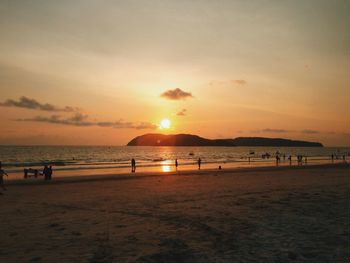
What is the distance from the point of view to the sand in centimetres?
804

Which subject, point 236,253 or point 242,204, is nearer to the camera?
point 236,253

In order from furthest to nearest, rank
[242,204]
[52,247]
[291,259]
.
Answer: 1. [242,204]
2. [52,247]
3. [291,259]

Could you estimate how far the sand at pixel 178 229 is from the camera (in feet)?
26.4

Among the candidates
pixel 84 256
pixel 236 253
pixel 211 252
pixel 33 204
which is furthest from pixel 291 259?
pixel 33 204

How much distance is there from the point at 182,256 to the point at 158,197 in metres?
9.86

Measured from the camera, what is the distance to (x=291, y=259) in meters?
7.62

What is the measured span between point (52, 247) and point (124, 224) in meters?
3.08

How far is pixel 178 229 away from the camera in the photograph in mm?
10578

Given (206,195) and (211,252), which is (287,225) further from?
(206,195)

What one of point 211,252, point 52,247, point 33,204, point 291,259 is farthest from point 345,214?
point 33,204

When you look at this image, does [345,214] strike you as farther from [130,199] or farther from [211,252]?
[130,199]

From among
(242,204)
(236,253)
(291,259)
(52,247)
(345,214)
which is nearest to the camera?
(291,259)

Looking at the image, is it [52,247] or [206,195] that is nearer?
[52,247]

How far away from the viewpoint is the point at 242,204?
1506 cm
